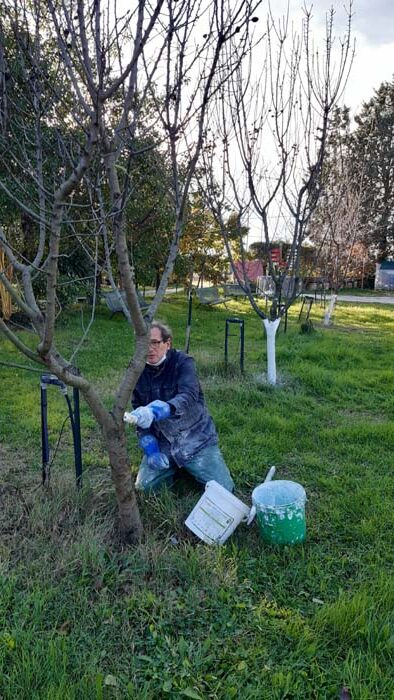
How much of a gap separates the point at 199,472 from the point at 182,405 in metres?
0.43

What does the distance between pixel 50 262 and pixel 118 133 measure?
1.99ft

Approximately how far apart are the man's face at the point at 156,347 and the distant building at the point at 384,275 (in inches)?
989

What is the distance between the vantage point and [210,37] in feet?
6.43

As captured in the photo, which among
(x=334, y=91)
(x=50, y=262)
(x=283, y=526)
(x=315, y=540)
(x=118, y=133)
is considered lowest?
(x=315, y=540)

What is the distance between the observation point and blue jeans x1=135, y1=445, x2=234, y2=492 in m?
2.73

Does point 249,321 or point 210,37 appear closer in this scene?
point 210,37

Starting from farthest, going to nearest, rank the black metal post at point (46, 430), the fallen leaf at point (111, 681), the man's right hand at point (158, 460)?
the man's right hand at point (158, 460) → the black metal post at point (46, 430) → the fallen leaf at point (111, 681)

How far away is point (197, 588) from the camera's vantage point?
1924 millimetres

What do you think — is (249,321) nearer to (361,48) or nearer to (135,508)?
(361,48)

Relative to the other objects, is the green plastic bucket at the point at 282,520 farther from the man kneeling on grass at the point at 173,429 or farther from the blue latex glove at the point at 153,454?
the blue latex glove at the point at 153,454

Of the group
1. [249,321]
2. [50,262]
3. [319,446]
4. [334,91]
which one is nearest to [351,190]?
[249,321]

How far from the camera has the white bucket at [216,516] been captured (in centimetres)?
227

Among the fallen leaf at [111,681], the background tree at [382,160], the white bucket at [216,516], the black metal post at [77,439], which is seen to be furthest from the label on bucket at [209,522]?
the background tree at [382,160]

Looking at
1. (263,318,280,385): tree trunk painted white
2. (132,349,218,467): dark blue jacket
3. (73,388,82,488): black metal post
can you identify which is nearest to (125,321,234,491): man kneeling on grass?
(132,349,218,467): dark blue jacket
